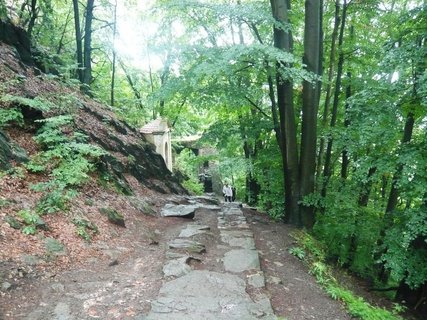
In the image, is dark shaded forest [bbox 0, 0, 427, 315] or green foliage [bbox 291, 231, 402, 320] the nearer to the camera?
green foliage [bbox 291, 231, 402, 320]

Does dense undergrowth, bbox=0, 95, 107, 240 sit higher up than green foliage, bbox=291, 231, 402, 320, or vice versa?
dense undergrowth, bbox=0, 95, 107, 240

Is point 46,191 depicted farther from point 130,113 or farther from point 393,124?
point 130,113

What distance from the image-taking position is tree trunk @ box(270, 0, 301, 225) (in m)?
7.30

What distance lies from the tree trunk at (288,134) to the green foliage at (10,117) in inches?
210

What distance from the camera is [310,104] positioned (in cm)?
736

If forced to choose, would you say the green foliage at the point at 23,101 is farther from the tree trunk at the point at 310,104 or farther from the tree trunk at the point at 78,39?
the tree trunk at the point at 310,104

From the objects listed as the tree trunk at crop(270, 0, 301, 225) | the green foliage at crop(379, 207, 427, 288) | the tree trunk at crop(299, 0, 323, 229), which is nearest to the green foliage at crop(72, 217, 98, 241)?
the tree trunk at crop(270, 0, 301, 225)

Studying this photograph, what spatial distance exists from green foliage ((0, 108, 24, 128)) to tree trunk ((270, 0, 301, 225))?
534 centimetres

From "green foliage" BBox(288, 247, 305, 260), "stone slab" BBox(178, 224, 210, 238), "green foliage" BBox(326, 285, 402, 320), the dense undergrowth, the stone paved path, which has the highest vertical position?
the dense undergrowth

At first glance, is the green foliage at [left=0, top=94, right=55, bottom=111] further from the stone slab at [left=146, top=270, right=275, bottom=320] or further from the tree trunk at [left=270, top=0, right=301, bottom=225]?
the tree trunk at [left=270, top=0, right=301, bottom=225]

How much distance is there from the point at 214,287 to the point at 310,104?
483cm

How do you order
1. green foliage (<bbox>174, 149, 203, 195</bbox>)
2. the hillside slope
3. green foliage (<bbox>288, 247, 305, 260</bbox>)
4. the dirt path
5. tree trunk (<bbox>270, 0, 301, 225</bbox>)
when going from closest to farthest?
the dirt path, the hillside slope, green foliage (<bbox>288, 247, 305, 260</bbox>), tree trunk (<bbox>270, 0, 301, 225</bbox>), green foliage (<bbox>174, 149, 203, 195</bbox>)

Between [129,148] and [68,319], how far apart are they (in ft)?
26.5

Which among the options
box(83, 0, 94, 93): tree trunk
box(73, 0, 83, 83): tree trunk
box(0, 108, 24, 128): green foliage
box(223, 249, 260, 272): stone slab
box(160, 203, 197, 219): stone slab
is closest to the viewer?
box(223, 249, 260, 272): stone slab
